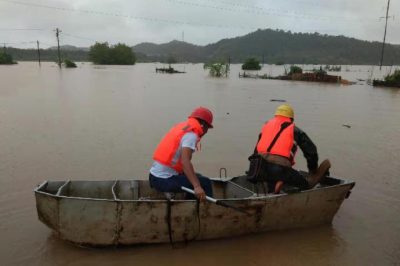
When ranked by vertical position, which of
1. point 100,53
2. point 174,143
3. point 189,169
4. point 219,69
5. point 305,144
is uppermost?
point 174,143

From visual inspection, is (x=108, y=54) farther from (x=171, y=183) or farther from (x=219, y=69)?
(x=171, y=183)

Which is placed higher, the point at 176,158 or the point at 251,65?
the point at 176,158

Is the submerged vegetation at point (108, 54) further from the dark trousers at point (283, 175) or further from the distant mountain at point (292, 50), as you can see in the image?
the dark trousers at point (283, 175)

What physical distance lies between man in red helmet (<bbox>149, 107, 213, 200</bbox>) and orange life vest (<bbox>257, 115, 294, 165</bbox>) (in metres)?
0.88

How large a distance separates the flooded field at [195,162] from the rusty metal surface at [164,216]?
181 mm

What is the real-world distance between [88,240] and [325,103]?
1789 cm

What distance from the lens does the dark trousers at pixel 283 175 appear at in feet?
18.1

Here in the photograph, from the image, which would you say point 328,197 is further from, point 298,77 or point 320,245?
point 298,77

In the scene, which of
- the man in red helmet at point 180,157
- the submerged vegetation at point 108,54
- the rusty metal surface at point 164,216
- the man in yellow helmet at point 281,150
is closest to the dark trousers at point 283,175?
the man in yellow helmet at point 281,150

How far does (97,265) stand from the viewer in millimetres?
4879

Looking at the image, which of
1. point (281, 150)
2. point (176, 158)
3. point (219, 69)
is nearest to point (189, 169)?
point (176, 158)

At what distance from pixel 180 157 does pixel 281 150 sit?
1.30 meters

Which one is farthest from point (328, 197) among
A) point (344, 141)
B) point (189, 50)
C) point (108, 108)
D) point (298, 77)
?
point (189, 50)

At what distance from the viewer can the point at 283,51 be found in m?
155
